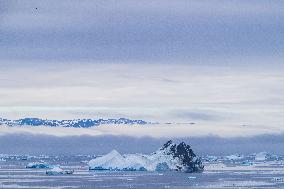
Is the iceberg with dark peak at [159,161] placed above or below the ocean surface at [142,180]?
above

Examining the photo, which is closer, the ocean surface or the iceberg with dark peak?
the ocean surface

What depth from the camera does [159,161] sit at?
11469cm

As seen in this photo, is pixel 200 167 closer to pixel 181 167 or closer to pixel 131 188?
pixel 181 167

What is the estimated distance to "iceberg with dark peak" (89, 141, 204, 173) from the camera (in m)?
110

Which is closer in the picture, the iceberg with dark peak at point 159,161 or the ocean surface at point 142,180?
the ocean surface at point 142,180

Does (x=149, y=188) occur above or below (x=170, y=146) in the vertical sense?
below

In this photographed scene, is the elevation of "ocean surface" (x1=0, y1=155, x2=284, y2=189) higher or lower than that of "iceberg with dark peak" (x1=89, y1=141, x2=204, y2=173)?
lower

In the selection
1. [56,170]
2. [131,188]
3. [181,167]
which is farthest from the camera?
[181,167]

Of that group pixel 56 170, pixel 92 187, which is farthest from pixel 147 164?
pixel 92 187

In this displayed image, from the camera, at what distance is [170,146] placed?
108 metres

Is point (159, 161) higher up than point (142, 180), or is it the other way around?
point (159, 161)

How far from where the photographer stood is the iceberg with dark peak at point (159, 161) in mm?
109906

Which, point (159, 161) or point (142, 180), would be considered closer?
point (142, 180)

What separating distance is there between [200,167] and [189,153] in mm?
3293
